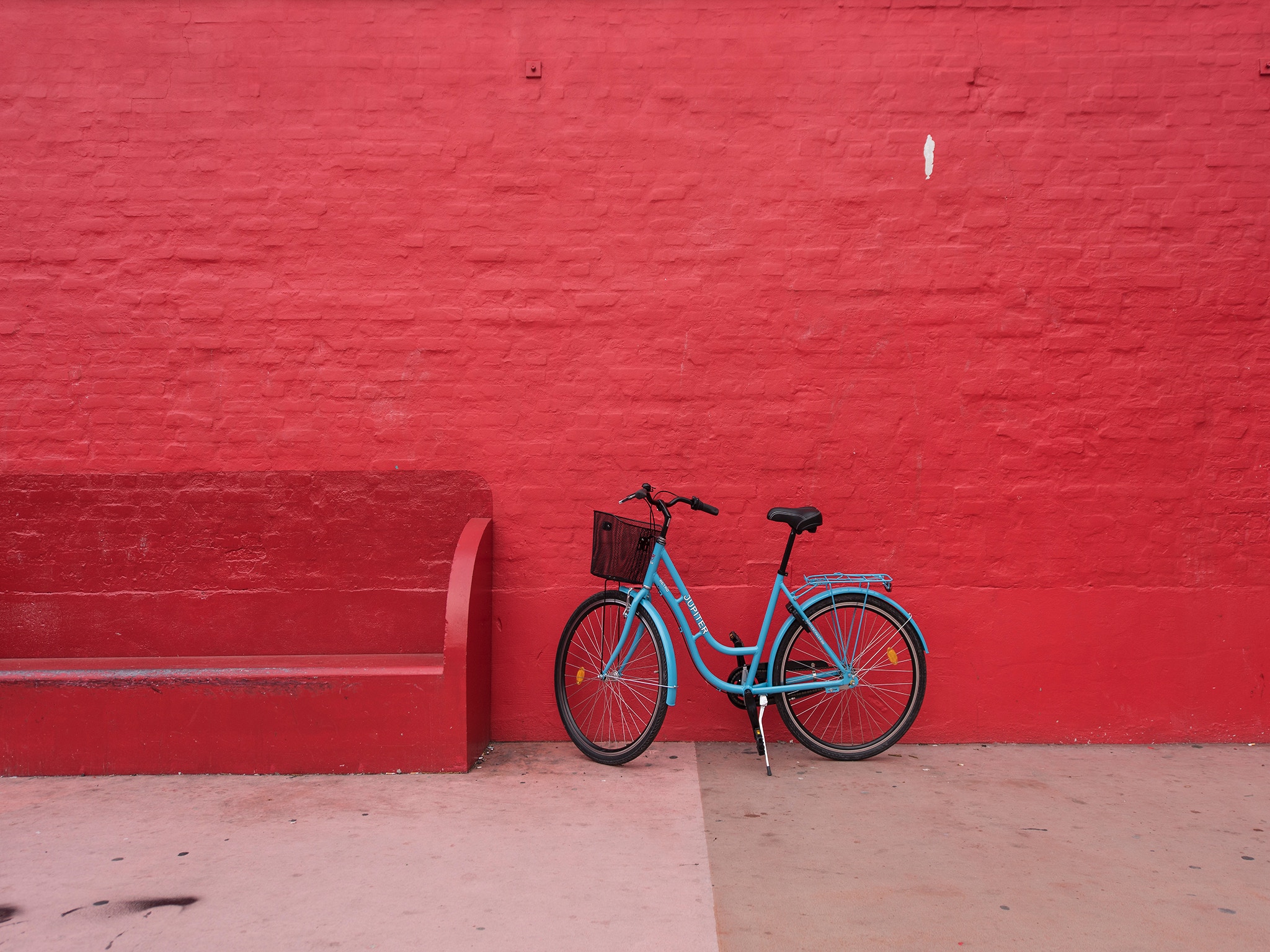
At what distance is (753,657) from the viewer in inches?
185

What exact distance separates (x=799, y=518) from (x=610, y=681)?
4.15 ft

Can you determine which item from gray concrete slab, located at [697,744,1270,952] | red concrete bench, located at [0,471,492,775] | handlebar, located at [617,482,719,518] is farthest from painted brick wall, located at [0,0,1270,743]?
gray concrete slab, located at [697,744,1270,952]

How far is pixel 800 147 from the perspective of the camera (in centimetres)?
508

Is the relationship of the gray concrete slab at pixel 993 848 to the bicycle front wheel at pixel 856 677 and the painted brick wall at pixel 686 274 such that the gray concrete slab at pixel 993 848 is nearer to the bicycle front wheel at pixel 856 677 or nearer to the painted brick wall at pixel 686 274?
the bicycle front wheel at pixel 856 677

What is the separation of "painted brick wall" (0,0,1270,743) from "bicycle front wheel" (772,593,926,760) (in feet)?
1.08

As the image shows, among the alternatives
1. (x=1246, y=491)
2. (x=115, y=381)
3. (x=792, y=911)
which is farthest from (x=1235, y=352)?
(x=115, y=381)

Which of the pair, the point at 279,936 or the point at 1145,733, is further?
the point at 1145,733

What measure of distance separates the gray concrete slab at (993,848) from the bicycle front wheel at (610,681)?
15.0 inches

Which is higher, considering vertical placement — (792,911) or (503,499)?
(503,499)

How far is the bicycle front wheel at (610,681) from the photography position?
4.60m

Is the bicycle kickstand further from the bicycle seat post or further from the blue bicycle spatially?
the bicycle seat post

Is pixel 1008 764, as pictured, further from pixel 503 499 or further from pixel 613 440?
pixel 503 499

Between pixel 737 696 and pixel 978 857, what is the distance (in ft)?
4.79

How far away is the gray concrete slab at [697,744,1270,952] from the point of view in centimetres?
297
